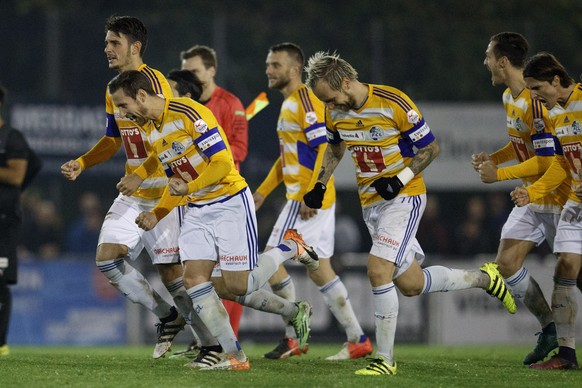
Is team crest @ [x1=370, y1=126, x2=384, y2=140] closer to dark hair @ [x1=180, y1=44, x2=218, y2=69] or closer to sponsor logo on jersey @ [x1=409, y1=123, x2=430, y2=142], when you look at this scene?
sponsor logo on jersey @ [x1=409, y1=123, x2=430, y2=142]

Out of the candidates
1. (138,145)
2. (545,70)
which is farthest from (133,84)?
(545,70)

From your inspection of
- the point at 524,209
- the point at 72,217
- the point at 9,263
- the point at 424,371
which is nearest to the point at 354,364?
the point at 424,371

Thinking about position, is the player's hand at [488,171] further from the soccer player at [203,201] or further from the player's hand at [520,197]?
the soccer player at [203,201]

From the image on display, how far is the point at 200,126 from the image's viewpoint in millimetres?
8000

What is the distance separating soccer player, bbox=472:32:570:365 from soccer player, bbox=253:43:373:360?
4.83 feet

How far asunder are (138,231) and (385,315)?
7.03 ft

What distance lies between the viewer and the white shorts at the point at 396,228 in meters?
8.34

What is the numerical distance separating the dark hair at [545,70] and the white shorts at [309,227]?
8.05 ft

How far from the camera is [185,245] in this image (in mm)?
8195

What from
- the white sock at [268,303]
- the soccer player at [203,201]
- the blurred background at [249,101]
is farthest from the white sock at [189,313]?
the blurred background at [249,101]

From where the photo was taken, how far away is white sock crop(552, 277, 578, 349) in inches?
348

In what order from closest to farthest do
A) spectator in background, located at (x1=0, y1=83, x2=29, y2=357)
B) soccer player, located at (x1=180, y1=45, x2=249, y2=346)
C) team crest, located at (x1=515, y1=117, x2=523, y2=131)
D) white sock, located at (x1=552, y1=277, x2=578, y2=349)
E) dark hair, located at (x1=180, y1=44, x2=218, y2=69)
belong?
white sock, located at (x1=552, y1=277, x2=578, y2=349), team crest, located at (x1=515, y1=117, x2=523, y2=131), soccer player, located at (x1=180, y1=45, x2=249, y2=346), spectator in background, located at (x1=0, y1=83, x2=29, y2=357), dark hair, located at (x1=180, y1=44, x2=218, y2=69)

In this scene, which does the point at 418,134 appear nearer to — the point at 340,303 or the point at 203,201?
the point at 203,201

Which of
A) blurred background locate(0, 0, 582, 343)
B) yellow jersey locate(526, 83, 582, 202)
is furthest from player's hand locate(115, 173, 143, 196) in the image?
blurred background locate(0, 0, 582, 343)
